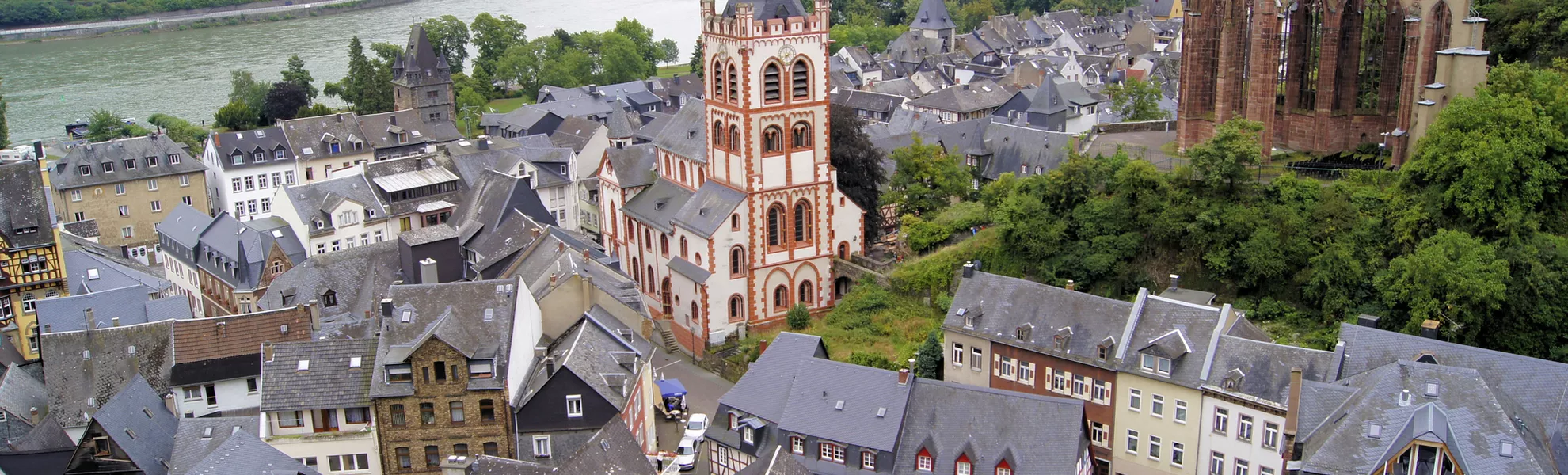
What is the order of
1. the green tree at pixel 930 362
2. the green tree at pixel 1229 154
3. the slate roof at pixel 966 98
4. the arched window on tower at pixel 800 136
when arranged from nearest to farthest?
the green tree at pixel 930 362
the green tree at pixel 1229 154
the arched window on tower at pixel 800 136
the slate roof at pixel 966 98

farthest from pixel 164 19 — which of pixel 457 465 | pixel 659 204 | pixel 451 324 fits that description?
pixel 457 465

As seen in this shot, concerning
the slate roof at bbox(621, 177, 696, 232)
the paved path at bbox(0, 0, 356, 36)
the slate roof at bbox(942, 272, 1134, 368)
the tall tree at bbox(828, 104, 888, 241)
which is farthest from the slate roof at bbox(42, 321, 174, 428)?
the paved path at bbox(0, 0, 356, 36)

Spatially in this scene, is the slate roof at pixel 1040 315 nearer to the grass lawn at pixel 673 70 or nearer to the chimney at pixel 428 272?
the chimney at pixel 428 272

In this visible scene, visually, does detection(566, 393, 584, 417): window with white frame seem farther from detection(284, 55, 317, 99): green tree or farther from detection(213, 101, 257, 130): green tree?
detection(284, 55, 317, 99): green tree

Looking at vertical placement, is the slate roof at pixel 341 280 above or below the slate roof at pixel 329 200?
below

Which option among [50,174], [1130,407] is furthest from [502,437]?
[50,174]

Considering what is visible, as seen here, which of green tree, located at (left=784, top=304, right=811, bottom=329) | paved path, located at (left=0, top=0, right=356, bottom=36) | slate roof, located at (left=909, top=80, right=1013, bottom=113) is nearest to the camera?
green tree, located at (left=784, top=304, right=811, bottom=329)

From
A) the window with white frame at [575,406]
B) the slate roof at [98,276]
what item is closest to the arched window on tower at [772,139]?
the window with white frame at [575,406]
